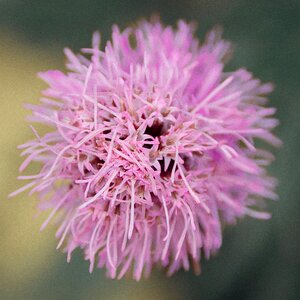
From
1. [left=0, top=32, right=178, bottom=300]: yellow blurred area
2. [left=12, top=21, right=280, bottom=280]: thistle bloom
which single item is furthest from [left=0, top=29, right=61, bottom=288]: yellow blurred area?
[left=12, top=21, right=280, bottom=280]: thistle bloom

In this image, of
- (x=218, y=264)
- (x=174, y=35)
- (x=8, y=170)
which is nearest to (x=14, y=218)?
(x=8, y=170)

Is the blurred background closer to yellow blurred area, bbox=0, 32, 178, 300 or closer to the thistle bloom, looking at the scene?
yellow blurred area, bbox=0, 32, 178, 300

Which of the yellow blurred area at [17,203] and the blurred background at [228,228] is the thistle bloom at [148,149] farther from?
the yellow blurred area at [17,203]

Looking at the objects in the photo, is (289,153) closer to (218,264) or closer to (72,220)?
(218,264)

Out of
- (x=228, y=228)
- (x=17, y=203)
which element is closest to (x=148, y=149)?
(x=228, y=228)

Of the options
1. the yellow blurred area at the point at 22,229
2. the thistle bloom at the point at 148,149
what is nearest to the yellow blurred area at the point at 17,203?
the yellow blurred area at the point at 22,229

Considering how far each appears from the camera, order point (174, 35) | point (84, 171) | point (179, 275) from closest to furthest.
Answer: point (84, 171)
point (174, 35)
point (179, 275)

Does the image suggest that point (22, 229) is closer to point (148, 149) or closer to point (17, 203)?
point (17, 203)
